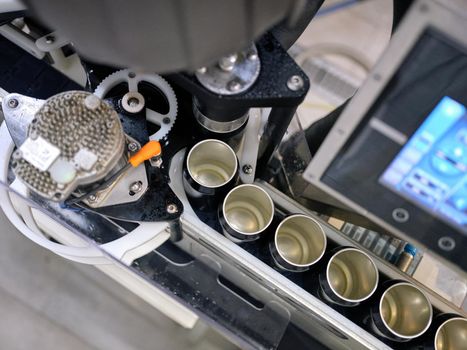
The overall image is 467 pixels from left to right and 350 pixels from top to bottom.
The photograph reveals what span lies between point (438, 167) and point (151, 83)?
32 cm

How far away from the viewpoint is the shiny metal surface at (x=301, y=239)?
59 cm

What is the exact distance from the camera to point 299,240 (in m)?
0.63

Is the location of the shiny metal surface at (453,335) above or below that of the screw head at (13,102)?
below

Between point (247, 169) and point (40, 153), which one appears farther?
point (247, 169)

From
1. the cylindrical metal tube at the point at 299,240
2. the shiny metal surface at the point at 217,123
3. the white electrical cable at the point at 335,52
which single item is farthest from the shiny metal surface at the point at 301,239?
the white electrical cable at the point at 335,52

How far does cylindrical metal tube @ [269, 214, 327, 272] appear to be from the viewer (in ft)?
1.89

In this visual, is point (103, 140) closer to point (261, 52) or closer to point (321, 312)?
point (261, 52)

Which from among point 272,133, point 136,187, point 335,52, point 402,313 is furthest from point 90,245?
point 335,52

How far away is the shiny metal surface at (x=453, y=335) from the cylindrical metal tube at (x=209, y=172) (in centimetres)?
29

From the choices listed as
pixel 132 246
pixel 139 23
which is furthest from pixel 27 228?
pixel 139 23

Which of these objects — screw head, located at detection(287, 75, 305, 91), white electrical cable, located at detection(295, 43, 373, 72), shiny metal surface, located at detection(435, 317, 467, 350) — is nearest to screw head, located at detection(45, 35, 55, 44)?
screw head, located at detection(287, 75, 305, 91)

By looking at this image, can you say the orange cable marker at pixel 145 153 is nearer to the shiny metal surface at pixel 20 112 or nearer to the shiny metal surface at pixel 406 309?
the shiny metal surface at pixel 20 112

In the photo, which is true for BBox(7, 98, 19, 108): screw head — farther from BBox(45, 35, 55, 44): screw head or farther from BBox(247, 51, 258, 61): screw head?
BBox(247, 51, 258, 61): screw head

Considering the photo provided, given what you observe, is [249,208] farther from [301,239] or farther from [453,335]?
[453,335]
